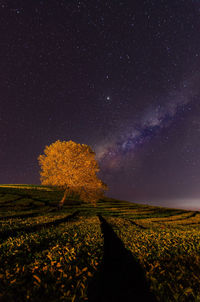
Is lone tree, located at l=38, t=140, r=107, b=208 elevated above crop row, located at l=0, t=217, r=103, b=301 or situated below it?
above

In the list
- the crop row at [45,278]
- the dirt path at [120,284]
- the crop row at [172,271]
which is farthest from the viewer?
the dirt path at [120,284]

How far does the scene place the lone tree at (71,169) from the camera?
30781 millimetres

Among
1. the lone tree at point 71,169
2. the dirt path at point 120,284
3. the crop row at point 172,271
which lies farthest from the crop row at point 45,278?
the lone tree at point 71,169

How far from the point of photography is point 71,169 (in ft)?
103

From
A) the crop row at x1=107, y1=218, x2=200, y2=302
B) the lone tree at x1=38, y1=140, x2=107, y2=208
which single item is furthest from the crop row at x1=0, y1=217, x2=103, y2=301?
the lone tree at x1=38, y1=140, x2=107, y2=208

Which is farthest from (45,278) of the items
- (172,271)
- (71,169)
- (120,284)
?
(71,169)

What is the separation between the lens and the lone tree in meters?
30.8

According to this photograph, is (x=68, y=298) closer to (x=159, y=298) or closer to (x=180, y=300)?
(x=159, y=298)

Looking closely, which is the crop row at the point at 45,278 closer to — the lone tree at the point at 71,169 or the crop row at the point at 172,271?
the crop row at the point at 172,271

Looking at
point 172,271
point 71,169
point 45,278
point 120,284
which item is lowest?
point 120,284

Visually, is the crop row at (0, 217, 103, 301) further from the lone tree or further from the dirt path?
the lone tree

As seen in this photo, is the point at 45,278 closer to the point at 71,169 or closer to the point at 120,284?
the point at 120,284

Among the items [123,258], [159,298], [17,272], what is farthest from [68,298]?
[123,258]

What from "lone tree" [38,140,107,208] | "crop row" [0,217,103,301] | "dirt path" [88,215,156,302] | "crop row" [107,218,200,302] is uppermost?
"lone tree" [38,140,107,208]
